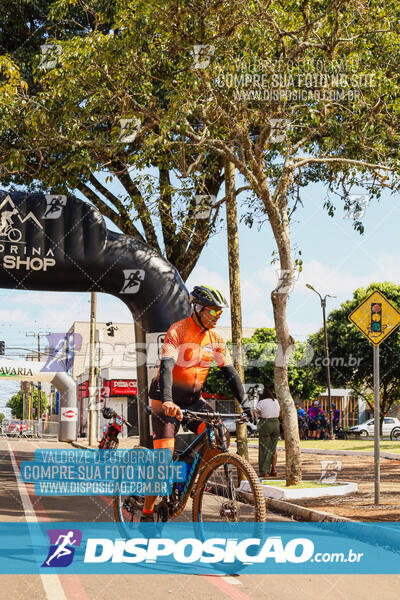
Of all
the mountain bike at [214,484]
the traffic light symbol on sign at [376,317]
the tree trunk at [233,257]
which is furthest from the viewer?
the tree trunk at [233,257]

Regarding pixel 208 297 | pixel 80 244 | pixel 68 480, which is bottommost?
pixel 68 480

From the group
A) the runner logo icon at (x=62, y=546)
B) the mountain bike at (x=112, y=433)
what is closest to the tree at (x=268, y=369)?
the mountain bike at (x=112, y=433)

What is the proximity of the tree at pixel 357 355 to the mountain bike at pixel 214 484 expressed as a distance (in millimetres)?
34483

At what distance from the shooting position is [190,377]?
20.3 feet

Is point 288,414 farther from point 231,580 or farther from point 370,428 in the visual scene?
point 370,428

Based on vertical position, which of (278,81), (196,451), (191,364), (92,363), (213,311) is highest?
(278,81)

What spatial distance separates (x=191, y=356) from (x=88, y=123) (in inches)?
344

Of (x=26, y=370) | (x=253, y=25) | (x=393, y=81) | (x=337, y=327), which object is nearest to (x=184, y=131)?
(x=253, y=25)

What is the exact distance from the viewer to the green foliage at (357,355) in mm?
39500

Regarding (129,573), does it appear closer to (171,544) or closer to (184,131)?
(171,544)

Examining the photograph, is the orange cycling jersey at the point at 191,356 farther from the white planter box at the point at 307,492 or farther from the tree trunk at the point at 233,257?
the tree trunk at the point at 233,257

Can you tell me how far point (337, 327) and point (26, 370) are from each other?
18247mm

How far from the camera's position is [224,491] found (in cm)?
554

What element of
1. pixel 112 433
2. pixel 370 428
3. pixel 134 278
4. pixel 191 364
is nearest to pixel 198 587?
pixel 191 364
